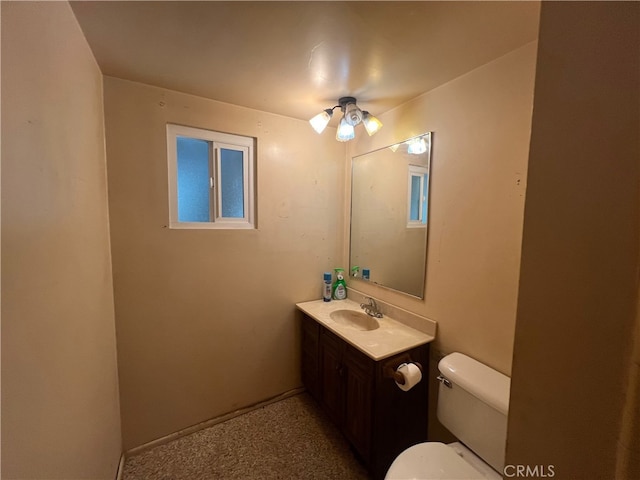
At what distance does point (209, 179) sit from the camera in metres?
1.68

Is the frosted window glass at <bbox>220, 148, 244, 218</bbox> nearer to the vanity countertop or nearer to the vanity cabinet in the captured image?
the vanity countertop

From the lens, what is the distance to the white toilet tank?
3.33 feet

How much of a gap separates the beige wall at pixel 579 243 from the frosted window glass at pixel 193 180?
1.69 m

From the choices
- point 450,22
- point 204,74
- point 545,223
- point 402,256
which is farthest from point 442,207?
point 204,74

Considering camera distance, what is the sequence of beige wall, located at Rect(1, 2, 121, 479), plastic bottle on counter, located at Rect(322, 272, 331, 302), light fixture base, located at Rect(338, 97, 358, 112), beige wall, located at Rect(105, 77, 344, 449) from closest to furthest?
beige wall, located at Rect(1, 2, 121, 479), beige wall, located at Rect(105, 77, 344, 449), light fixture base, located at Rect(338, 97, 358, 112), plastic bottle on counter, located at Rect(322, 272, 331, 302)

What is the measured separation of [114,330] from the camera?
1416 mm

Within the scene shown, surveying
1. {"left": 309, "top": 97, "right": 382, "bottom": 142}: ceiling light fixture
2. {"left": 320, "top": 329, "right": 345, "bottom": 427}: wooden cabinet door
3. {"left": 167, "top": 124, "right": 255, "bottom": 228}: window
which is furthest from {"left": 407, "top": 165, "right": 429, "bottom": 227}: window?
{"left": 167, "top": 124, "right": 255, "bottom": 228}: window

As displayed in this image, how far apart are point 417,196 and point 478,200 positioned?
358 millimetres

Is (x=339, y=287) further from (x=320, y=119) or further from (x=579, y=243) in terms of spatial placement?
(x=579, y=243)

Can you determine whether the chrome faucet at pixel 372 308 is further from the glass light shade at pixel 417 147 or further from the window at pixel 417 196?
the glass light shade at pixel 417 147

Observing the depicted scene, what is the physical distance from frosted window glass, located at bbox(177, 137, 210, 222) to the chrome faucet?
1252 mm

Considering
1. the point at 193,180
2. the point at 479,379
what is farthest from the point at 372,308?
the point at 193,180

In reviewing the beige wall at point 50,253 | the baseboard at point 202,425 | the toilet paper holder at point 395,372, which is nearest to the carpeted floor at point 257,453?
the baseboard at point 202,425

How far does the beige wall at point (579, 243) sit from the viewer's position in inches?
11.8
